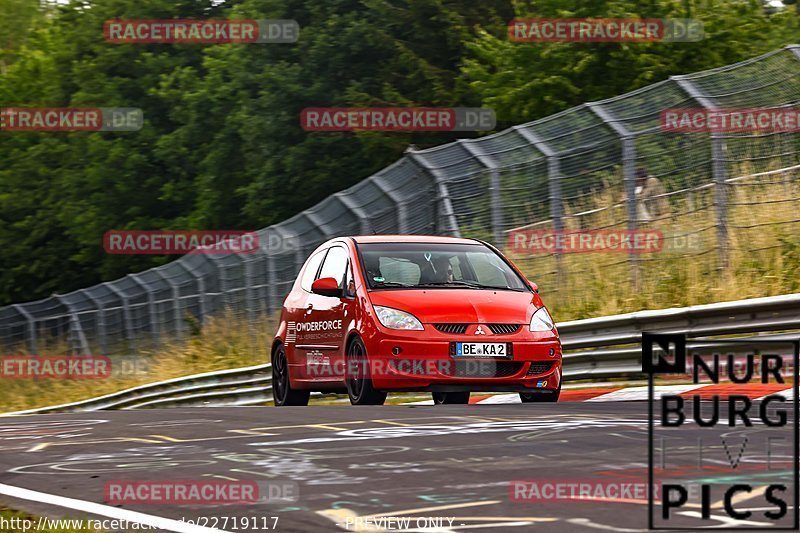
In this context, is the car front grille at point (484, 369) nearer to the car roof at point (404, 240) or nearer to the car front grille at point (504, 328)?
the car front grille at point (504, 328)

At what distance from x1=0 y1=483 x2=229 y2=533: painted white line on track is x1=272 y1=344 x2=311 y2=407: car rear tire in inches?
258

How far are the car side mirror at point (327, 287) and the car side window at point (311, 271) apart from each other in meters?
Answer: 1.14

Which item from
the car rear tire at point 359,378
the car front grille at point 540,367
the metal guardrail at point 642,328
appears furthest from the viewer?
the metal guardrail at point 642,328

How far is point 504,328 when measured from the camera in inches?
464

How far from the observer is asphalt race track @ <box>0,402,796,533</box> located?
5.85 metres

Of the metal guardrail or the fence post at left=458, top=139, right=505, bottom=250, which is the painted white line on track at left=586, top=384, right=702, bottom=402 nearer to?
the metal guardrail

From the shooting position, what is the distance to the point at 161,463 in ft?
26.3

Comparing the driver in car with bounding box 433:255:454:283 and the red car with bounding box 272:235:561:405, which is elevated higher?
the driver in car with bounding box 433:255:454:283

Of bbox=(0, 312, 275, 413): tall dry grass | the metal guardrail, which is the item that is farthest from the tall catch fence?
bbox=(0, 312, 275, 413): tall dry grass

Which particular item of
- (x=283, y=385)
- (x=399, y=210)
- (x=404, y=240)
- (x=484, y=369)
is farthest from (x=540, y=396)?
(x=399, y=210)

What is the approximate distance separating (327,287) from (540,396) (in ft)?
6.50

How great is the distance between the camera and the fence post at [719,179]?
1513cm

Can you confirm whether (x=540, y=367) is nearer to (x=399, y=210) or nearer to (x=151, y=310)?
(x=399, y=210)

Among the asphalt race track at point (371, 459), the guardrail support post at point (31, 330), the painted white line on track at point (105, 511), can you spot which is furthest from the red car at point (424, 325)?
the guardrail support post at point (31, 330)
